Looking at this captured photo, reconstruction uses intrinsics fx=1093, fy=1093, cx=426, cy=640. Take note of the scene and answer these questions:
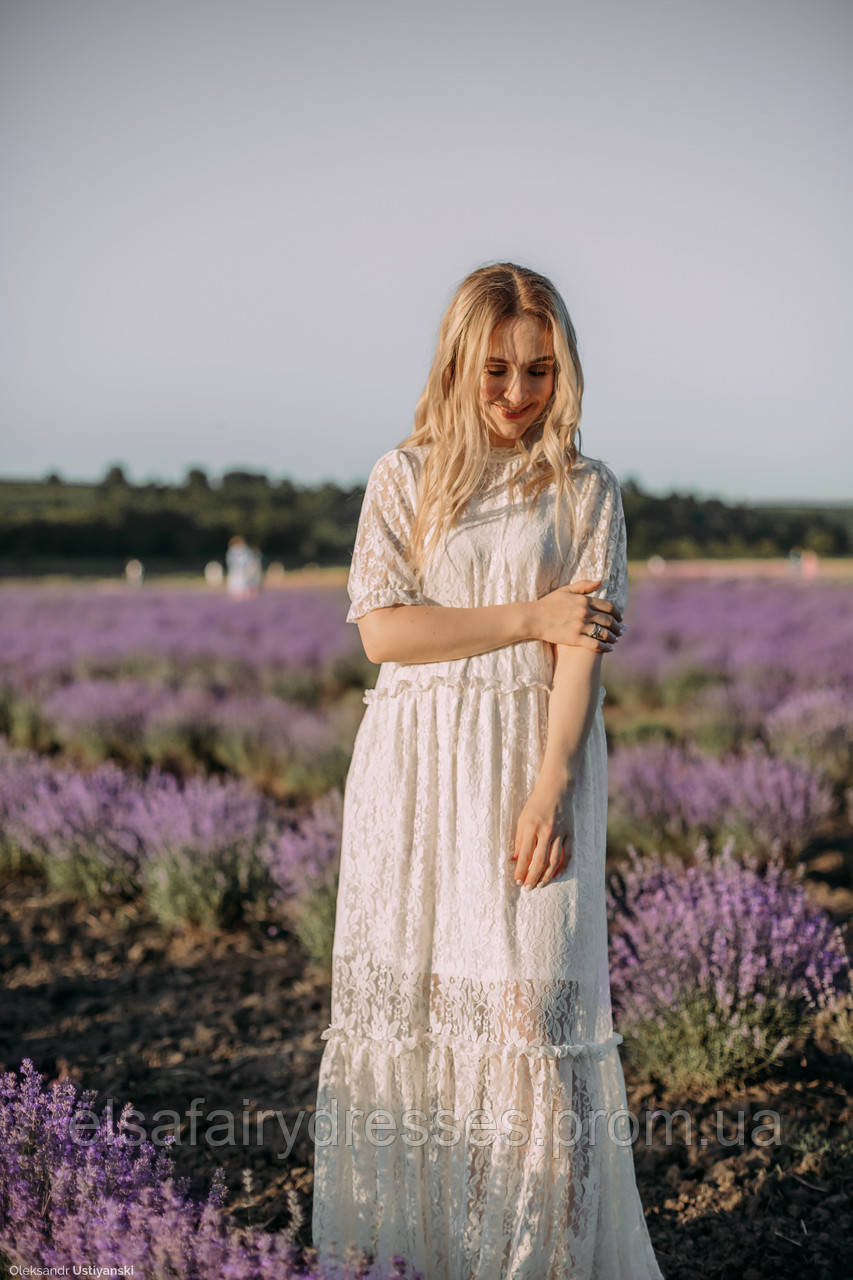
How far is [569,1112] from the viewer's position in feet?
6.26

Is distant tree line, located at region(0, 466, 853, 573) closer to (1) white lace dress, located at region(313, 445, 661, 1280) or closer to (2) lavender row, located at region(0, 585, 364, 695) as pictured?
(2) lavender row, located at region(0, 585, 364, 695)

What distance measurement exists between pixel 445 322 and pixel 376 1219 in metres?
1.71

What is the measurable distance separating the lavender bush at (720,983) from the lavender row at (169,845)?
56.8 inches

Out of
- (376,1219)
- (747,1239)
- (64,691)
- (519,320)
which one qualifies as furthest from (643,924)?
(64,691)

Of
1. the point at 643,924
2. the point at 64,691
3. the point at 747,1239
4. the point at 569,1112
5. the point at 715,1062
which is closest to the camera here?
the point at 569,1112

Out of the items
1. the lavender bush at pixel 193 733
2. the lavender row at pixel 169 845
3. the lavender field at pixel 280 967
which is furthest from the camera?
the lavender bush at pixel 193 733

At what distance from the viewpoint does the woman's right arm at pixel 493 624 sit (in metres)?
1.96

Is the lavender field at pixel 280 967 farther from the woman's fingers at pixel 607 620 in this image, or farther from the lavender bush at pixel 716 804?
the woman's fingers at pixel 607 620

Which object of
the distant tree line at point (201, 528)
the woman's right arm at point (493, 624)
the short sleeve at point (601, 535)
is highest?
the distant tree line at point (201, 528)

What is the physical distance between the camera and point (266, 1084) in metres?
3.44

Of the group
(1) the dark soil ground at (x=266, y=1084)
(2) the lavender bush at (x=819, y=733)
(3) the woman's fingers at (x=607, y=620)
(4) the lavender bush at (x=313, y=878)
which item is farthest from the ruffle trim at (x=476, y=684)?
(2) the lavender bush at (x=819, y=733)

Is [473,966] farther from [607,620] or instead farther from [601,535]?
[601,535]

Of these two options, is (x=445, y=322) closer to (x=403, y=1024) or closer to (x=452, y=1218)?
(x=403, y=1024)

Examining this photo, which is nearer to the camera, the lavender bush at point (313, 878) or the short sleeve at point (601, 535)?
the short sleeve at point (601, 535)
